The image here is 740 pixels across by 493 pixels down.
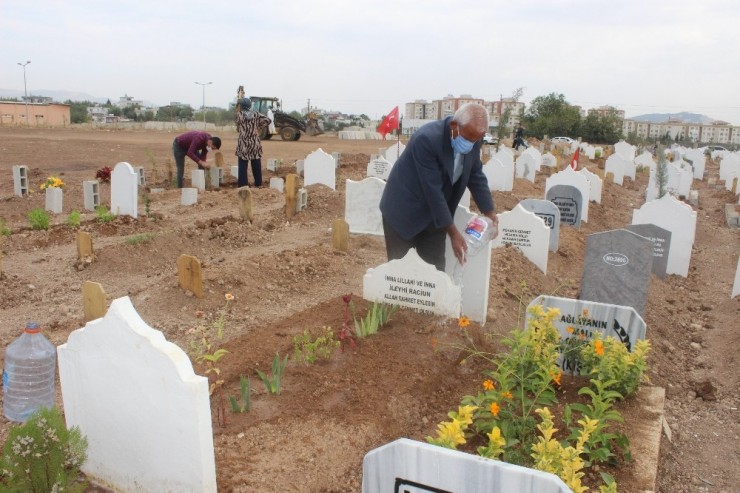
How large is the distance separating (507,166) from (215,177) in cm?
600

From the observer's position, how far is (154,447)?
Answer: 270 centimetres

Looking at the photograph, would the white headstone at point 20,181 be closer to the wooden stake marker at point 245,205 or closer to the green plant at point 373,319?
the wooden stake marker at point 245,205

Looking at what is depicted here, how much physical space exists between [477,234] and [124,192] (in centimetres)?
629

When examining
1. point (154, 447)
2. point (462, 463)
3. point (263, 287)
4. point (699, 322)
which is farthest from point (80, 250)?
point (699, 322)

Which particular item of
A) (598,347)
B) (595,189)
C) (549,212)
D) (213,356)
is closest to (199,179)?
(549,212)

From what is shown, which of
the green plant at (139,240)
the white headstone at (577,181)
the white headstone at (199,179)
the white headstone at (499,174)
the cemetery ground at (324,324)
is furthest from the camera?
the white headstone at (499,174)

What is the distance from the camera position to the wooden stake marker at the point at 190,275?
5.37m

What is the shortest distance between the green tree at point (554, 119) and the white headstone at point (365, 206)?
134ft

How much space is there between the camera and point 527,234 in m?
7.08

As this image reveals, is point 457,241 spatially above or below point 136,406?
above

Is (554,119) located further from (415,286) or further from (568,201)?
(415,286)

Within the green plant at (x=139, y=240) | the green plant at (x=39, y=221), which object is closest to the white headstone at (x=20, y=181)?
the green plant at (x=39, y=221)

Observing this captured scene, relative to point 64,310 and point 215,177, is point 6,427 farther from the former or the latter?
point 215,177

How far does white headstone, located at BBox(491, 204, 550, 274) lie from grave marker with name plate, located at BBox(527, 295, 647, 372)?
9.17 ft
